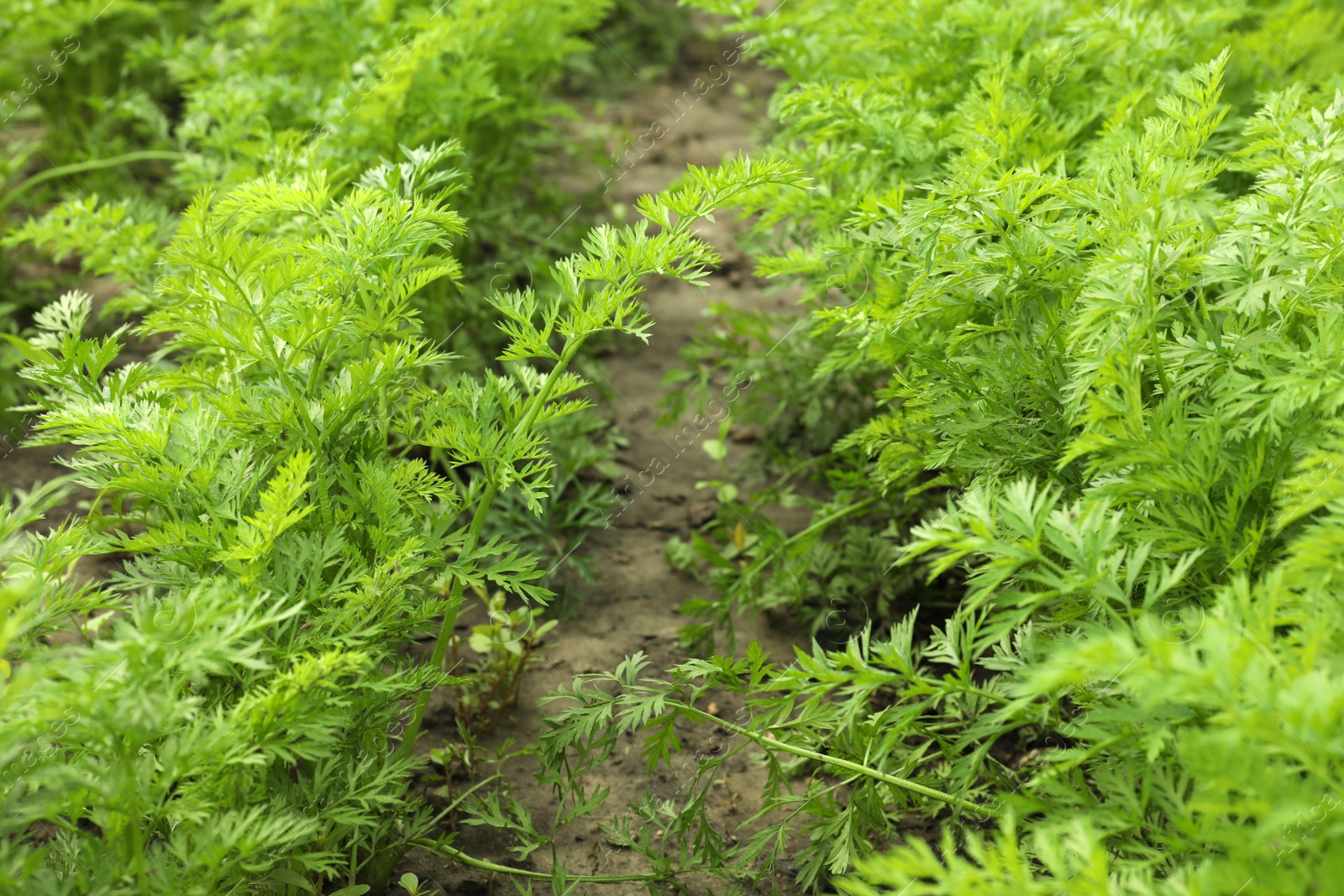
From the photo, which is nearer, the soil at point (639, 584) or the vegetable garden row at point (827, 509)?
the vegetable garden row at point (827, 509)

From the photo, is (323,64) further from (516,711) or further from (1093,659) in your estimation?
(1093,659)

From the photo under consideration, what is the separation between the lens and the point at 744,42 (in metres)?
3.12

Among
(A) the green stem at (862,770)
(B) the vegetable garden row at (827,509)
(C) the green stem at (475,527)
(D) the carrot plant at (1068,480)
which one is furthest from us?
(C) the green stem at (475,527)

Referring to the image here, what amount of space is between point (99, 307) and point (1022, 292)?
3.40 metres

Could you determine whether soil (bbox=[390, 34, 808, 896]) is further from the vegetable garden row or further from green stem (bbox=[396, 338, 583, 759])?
green stem (bbox=[396, 338, 583, 759])

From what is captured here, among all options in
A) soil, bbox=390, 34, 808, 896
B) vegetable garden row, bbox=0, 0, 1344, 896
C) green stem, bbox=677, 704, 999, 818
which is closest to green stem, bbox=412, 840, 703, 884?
vegetable garden row, bbox=0, 0, 1344, 896

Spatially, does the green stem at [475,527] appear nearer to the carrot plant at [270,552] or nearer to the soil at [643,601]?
the carrot plant at [270,552]

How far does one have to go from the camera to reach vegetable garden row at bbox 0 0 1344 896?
142cm

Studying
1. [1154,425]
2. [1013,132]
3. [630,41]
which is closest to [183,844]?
[1154,425]

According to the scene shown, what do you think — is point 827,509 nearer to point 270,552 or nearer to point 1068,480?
point 1068,480

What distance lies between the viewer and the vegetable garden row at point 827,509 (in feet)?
4.66

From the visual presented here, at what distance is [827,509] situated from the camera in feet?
9.32

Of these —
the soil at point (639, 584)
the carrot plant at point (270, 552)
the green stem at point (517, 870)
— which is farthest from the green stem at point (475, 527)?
the soil at point (639, 584)

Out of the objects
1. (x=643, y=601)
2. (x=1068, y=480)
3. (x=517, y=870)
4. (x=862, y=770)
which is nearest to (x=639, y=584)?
(x=643, y=601)
